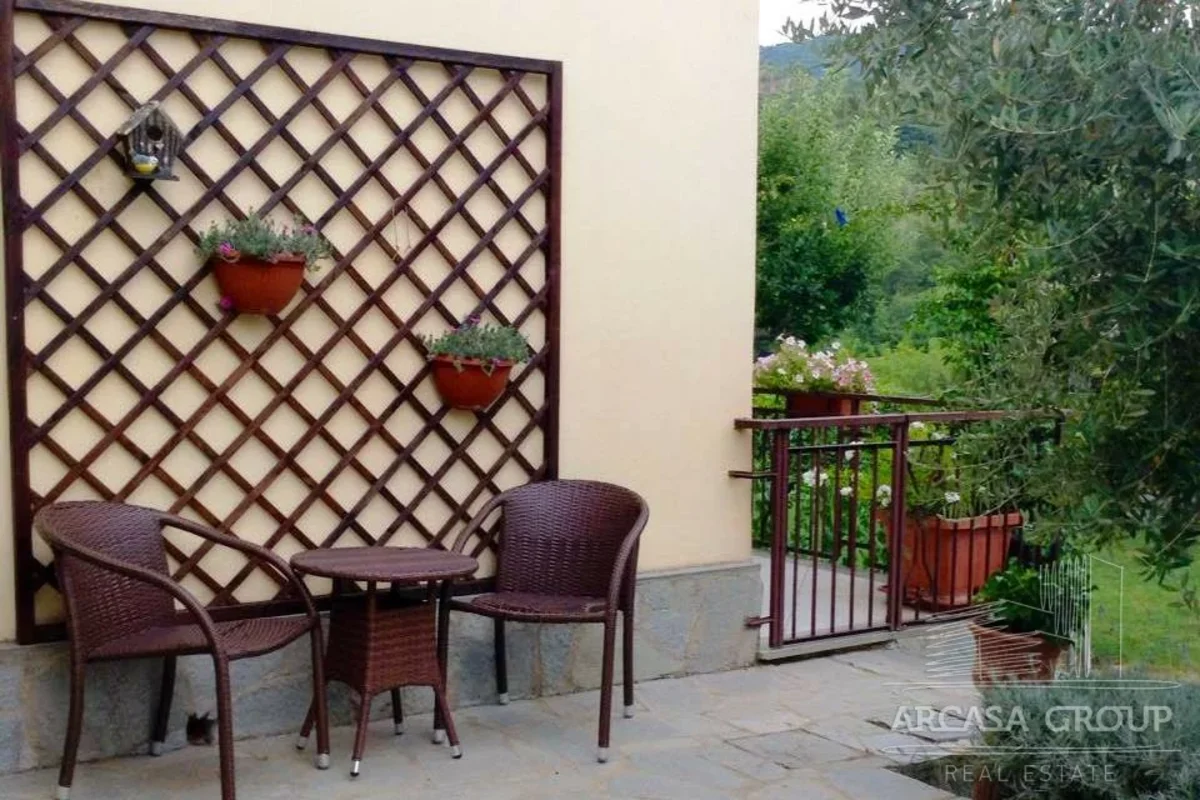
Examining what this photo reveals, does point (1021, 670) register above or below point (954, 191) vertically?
below

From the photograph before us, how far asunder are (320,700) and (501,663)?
2.62 ft

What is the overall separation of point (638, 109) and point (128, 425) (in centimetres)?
205

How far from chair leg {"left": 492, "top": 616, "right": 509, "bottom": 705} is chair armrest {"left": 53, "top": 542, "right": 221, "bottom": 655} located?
122 cm

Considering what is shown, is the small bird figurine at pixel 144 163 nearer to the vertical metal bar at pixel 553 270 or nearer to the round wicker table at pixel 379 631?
the round wicker table at pixel 379 631

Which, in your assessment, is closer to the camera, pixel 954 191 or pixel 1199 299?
Result: pixel 1199 299

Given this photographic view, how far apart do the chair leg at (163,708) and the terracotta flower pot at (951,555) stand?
3179mm

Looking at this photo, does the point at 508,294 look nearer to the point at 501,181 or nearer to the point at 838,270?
the point at 501,181

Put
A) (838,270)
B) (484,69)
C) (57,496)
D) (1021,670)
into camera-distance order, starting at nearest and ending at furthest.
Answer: (57,496) → (1021,670) → (484,69) → (838,270)

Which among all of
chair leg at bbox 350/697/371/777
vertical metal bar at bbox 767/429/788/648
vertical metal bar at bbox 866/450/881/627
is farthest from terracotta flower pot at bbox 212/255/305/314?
vertical metal bar at bbox 866/450/881/627

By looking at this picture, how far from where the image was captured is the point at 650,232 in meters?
4.59

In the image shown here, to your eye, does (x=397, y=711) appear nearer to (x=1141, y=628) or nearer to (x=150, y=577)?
(x=150, y=577)

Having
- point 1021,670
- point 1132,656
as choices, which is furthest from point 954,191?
point 1132,656

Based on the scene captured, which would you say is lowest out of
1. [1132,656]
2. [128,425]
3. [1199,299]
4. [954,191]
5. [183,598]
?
[1132,656]

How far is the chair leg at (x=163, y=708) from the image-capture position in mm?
3605
